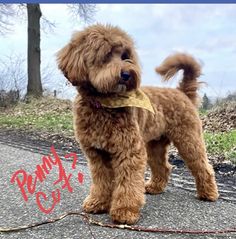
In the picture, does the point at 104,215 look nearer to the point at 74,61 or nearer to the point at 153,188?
the point at 153,188

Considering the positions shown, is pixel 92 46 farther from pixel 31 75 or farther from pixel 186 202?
pixel 31 75

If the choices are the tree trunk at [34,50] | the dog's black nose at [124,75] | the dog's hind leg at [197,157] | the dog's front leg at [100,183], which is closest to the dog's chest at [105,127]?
the dog's front leg at [100,183]

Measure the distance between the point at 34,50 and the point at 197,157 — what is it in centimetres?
1562

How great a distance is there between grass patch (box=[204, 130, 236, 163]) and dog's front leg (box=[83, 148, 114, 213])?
3.10 metres

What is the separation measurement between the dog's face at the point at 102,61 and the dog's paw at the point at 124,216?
3.54 ft

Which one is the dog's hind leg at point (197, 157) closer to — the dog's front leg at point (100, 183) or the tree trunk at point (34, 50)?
the dog's front leg at point (100, 183)

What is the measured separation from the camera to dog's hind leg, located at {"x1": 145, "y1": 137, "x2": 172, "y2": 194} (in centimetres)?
597

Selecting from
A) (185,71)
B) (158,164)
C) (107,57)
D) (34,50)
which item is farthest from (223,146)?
(34,50)

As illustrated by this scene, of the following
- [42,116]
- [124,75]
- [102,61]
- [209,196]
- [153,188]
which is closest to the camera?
[124,75]

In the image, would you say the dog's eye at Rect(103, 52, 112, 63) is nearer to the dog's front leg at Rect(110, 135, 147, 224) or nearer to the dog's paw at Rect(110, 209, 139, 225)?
the dog's front leg at Rect(110, 135, 147, 224)

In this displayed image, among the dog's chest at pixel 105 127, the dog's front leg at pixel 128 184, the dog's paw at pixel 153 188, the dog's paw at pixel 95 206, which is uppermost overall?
the dog's chest at pixel 105 127

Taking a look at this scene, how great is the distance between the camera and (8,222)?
4.79 meters

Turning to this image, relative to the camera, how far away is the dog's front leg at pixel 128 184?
4.66 m

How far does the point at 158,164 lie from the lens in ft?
19.9
